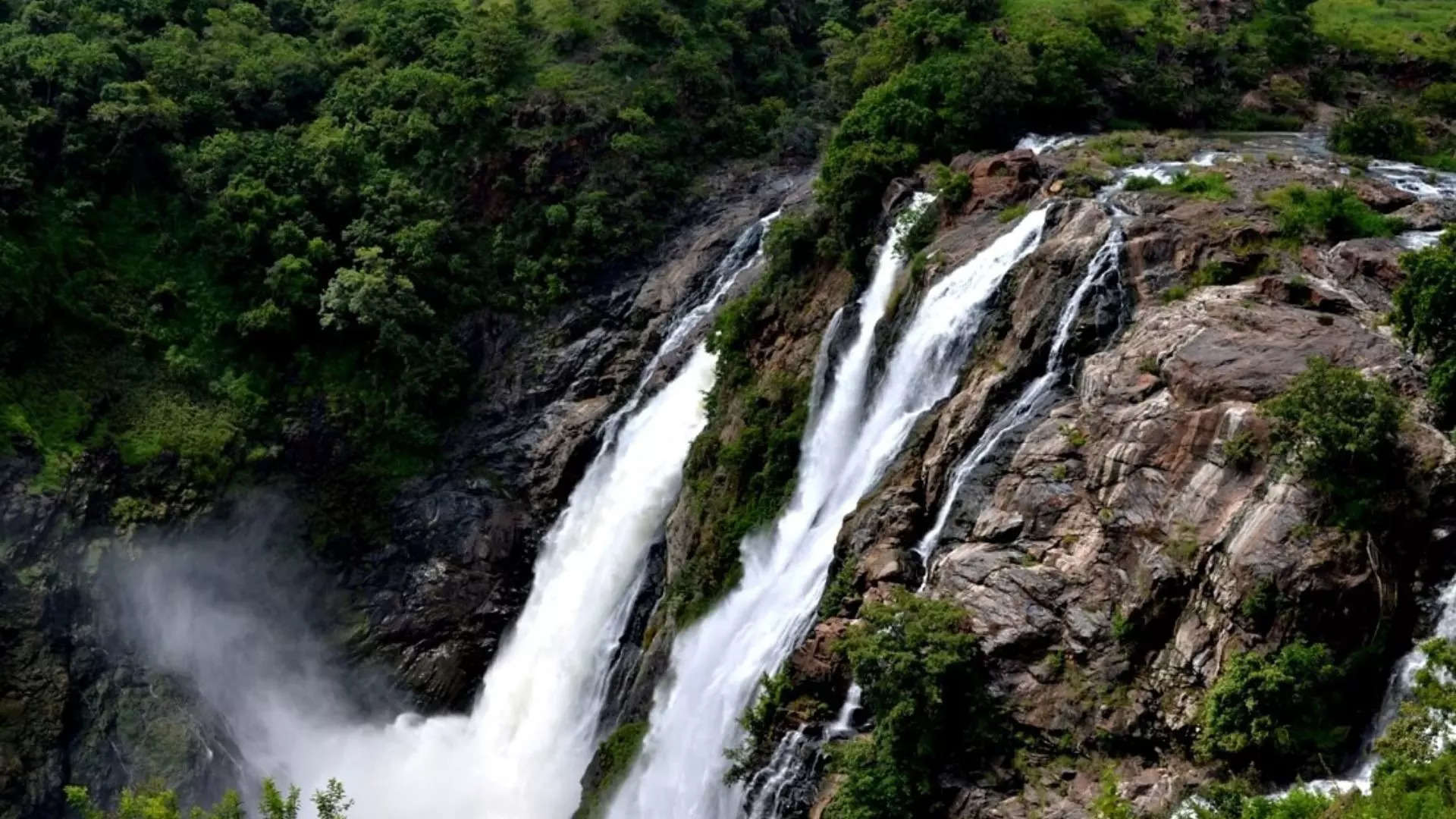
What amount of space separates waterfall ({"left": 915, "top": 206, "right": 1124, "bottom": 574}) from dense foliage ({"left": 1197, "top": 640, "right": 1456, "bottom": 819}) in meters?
7.03

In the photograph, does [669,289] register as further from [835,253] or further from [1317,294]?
[1317,294]

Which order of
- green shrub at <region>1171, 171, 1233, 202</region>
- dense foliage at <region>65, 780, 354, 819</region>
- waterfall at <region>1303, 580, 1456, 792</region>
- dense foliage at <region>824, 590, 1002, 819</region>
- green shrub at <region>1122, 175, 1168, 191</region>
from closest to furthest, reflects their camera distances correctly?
waterfall at <region>1303, 580, 1456, 792</region> → dense foliage at <region>824, 590, 1002, 819</region> → dense foliage at <region>65, 780, 354, 819</region> → green shrub at <region>1171, 171, 1233, 202</region> → green shrub at <region>1122, 175, 1168, 191</region>

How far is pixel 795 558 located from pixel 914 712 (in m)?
7.44

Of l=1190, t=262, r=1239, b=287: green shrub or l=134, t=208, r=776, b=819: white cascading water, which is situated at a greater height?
l=1190, t=262, r=1239, b=287: green shrub

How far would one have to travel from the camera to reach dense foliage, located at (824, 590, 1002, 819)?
18938 millimetres

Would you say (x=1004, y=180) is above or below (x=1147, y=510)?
above

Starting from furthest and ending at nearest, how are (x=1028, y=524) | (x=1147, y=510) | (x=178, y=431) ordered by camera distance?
(x=178, y=431), (x=1028, y=524), (x=1147, y=510)

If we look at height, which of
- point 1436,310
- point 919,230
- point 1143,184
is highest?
point 919,230

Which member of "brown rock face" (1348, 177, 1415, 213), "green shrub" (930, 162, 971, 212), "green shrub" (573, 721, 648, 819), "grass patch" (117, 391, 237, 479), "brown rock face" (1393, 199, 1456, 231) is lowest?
"green shrub" (573, 721, 648, 819)

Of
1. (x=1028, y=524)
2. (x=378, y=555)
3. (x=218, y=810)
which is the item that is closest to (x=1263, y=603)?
(x=1028, y=524)

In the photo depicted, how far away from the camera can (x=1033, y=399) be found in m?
22.3

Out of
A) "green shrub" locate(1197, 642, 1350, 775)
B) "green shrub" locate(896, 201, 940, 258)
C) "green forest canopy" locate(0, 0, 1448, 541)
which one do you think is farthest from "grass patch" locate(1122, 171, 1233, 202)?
"green shrub" locate(1197, 642, 1350, 775)

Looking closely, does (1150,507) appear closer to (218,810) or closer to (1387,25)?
(218,810)

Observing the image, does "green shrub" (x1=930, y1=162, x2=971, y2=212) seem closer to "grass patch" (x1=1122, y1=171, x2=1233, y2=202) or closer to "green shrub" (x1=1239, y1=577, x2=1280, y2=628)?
"grass patch" (x1=1122, y1=171, x2=1233, y2=202)
